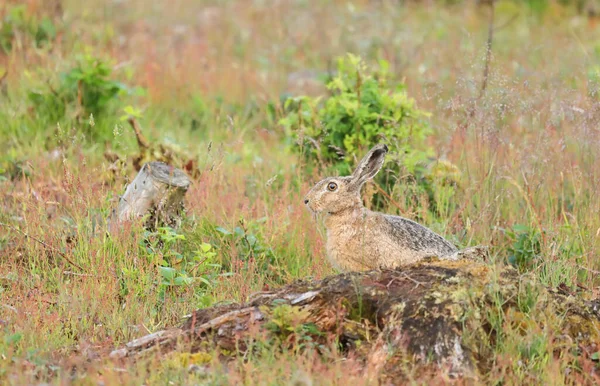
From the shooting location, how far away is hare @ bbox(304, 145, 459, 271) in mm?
5992

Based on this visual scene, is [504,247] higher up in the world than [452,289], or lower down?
lower down

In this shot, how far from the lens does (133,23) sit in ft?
44.3

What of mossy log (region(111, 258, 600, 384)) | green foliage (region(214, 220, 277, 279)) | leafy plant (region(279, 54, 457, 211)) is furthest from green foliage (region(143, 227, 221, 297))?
leafy plant (region(279, 54, 457, 211))

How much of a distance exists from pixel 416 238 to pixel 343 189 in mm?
629

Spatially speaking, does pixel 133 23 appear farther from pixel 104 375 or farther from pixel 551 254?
pixel 104 375

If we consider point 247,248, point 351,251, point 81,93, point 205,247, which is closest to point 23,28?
point 81,93

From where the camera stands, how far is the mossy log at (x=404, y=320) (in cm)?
487

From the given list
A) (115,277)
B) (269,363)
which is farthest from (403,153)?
(269,363)

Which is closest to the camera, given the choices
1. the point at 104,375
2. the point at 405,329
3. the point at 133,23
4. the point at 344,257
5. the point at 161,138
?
the point at 104,375

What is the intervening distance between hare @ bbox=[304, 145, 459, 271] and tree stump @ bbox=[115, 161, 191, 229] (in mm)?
1067

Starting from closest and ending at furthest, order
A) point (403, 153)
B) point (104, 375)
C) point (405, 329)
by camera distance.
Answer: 1. point (104, 375)
2. point (405, 329)
3. point (403, 153)

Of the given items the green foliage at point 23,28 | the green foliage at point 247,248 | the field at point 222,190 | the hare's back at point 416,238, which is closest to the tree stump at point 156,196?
the field at point 222,190

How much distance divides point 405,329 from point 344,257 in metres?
1.28

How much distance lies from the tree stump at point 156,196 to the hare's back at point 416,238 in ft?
5.31
